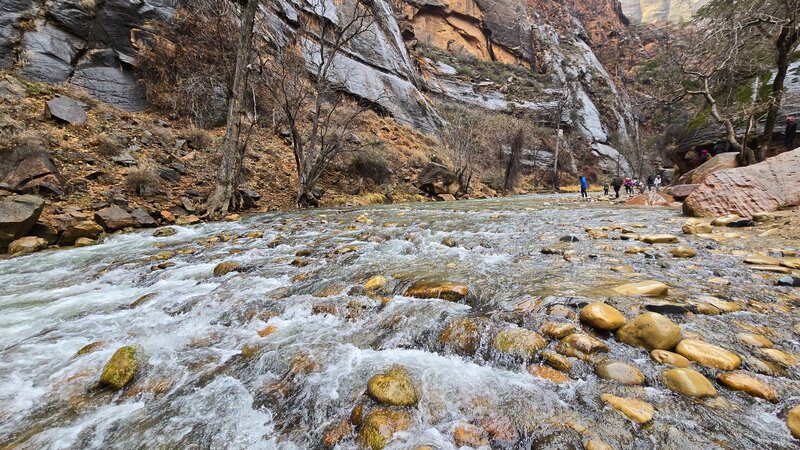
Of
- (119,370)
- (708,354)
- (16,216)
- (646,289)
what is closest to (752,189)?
(646,289)

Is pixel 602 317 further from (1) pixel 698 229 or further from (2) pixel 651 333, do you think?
(1) pixel 698 229

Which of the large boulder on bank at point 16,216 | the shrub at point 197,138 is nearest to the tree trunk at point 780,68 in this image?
the large boulder on bank at point 16,216

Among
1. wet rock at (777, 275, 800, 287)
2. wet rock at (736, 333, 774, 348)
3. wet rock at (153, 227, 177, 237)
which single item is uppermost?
wet rock at (777, 275, 800, 287)

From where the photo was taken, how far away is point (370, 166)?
52.2ft

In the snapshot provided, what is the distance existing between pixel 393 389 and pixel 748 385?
176 cm

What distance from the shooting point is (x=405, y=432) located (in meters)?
1.59

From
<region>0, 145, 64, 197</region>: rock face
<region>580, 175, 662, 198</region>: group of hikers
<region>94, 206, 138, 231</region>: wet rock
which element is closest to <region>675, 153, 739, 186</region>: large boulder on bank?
<region>580, 175, 662, 198</region>: group of hikers

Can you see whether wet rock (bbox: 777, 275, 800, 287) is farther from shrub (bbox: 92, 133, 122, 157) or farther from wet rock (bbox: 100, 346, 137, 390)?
shrub (bbox: 92, 133, 122, 157)

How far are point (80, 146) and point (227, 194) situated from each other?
4059 millimetres

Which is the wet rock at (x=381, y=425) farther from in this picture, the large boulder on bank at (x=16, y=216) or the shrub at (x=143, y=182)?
the shrub at (x=143, y=182)

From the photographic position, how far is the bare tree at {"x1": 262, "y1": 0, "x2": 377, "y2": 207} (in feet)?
38.2

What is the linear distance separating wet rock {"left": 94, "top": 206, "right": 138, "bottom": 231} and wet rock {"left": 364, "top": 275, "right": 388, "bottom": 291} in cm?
631

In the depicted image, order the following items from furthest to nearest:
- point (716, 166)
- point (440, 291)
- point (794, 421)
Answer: point (716, 166)
point (440, 291)
point (794, 421)

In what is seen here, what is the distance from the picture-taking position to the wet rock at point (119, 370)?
207 centimetres
